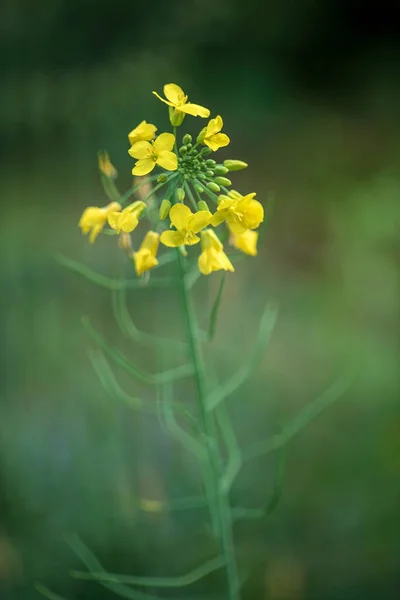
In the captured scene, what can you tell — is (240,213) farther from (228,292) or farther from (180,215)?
(228,292)

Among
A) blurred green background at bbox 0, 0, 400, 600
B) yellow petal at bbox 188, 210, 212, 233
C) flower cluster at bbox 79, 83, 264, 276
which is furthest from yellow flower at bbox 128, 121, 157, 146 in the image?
blurred green background at bbox 0, 0, 400, 600

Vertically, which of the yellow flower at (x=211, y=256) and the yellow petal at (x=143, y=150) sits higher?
the yellow petal at (x=143, y=150)

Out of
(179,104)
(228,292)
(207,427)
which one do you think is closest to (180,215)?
(179,104)

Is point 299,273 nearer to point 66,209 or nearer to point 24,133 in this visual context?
point 66,209

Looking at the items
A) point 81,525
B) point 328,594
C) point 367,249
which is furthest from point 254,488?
point 367,249

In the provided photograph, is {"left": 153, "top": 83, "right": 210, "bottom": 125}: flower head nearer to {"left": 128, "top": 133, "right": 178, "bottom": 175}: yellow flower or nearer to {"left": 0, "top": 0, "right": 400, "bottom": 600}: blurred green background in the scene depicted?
{"left": 128, "top": 133, "right": 178, "bottom": 175}: yellow flower

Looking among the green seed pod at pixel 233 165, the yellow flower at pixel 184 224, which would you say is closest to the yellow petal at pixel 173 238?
the yellow flower at pixel 184 224

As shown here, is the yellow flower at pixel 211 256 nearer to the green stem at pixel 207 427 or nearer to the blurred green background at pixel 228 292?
the green stem at pixel 207 427
